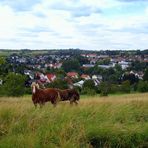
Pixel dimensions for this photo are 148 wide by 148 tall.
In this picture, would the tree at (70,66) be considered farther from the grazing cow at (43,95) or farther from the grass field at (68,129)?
the grass field at (68,129)

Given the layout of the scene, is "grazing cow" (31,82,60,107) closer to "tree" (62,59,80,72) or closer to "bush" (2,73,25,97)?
"bush" (2,73,25,97)

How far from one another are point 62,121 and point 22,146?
1.55m

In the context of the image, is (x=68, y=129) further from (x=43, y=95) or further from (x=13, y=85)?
(x=13, y=85)

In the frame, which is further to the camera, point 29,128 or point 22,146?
point 29,128

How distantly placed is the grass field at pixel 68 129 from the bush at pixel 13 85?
38801 millimetres

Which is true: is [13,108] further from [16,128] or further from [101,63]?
[101,63]

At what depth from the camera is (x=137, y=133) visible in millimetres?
7805

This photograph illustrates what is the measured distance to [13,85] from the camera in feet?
157

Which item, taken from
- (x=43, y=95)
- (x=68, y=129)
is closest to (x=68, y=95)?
(x=43, y=95)

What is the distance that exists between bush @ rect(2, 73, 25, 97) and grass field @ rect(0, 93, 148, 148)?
3880cm

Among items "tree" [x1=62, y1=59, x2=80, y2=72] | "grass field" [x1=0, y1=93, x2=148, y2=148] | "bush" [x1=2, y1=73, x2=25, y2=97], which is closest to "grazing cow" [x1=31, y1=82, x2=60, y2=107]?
"grass field" [x1=0, y1=93, x2=148, y2=148]

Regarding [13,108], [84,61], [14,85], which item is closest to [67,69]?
[84,61]

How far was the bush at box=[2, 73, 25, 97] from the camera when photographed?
156 feet

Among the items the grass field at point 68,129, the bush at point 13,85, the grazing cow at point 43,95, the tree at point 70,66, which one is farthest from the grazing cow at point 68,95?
the tree at point 70,66
